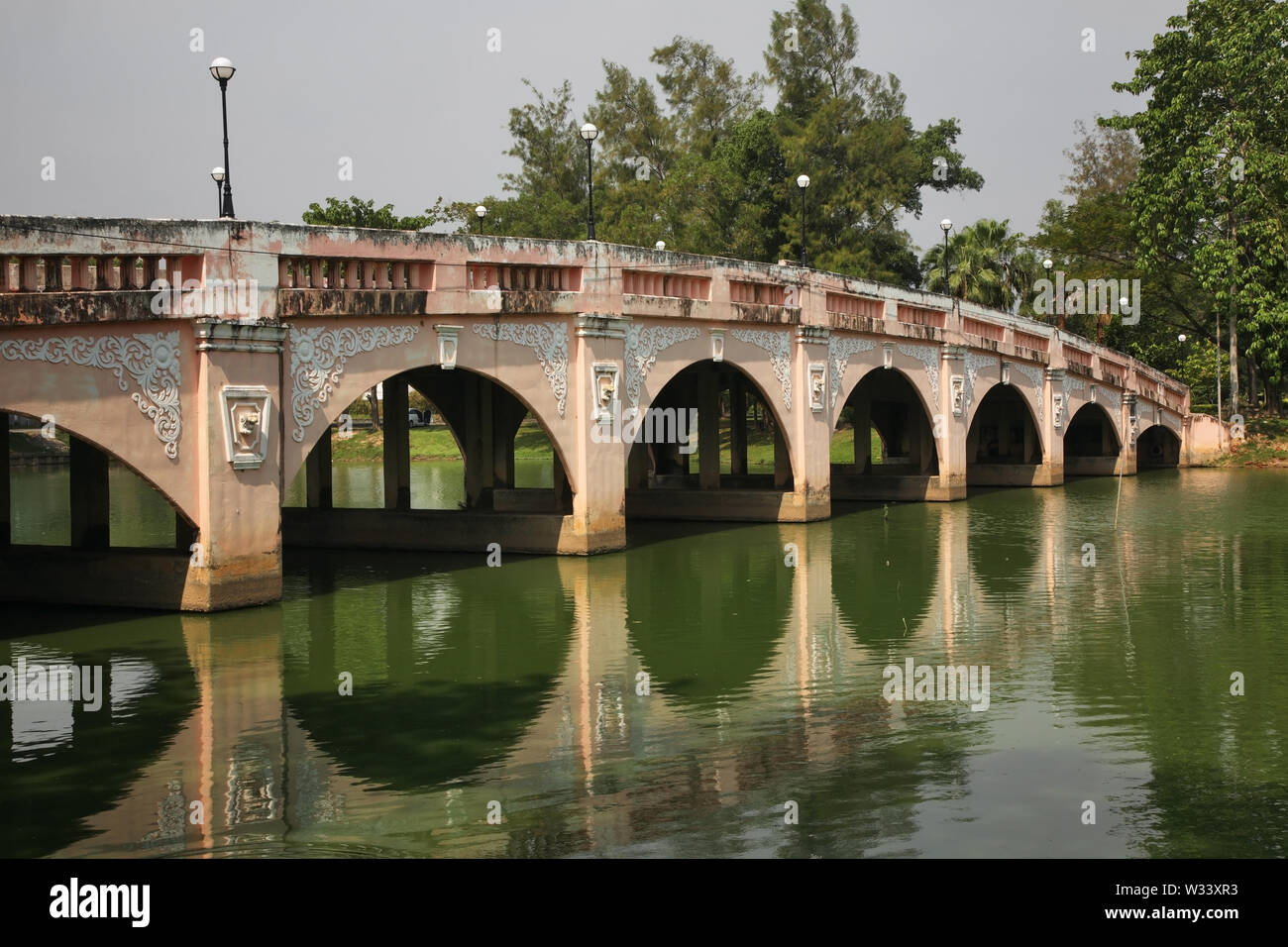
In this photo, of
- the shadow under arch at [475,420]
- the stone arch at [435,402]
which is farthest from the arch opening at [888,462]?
the stone arch at [435,402]

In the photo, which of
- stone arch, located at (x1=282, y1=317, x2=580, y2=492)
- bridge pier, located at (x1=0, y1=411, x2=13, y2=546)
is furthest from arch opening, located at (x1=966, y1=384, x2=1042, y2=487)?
bridge pier, located at (x1=0, y1=411, x2=13, y2=546)

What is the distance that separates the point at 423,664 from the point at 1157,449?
37.4 m

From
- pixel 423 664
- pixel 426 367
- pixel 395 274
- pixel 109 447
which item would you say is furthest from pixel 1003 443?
pixel 109 447

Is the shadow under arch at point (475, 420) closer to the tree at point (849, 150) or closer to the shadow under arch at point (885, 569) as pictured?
the shadow under arch at point (885, 569)

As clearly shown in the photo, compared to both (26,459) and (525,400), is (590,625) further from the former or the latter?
(26,459)

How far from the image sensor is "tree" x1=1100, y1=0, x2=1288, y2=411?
133 ft

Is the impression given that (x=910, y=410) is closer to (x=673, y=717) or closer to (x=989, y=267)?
(x=989, y=267)

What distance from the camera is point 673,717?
1166 centimetres

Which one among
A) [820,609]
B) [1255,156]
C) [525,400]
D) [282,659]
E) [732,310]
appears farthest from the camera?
[1255,156]

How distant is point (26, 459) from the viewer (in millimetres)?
56500

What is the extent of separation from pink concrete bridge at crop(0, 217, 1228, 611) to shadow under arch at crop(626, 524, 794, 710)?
174cm

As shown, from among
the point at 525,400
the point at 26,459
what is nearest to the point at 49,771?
the point at 525,400

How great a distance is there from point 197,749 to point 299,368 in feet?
23.7

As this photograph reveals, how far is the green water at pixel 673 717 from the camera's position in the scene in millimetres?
8672
